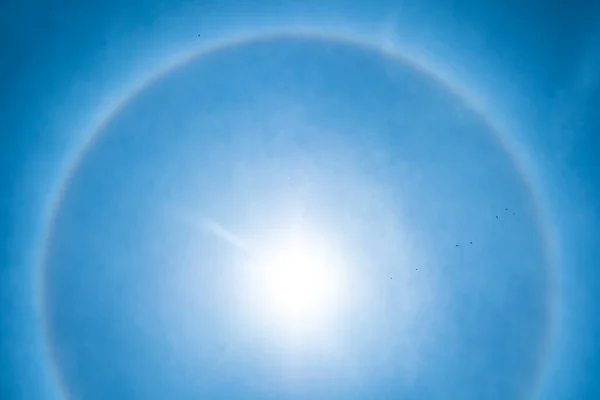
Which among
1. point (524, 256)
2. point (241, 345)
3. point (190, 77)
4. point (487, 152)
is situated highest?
point (190, 77)

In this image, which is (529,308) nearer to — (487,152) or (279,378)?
(487,152)

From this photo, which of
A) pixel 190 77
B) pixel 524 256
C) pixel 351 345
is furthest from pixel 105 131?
pixel 524 256

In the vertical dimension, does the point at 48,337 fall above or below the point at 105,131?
below

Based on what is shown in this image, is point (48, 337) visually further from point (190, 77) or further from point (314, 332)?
point (190, 77)

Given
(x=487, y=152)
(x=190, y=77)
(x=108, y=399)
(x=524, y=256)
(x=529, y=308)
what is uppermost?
(x=190, y=77)

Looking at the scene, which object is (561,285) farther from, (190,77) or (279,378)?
(190,77)

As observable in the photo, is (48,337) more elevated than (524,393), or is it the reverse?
(48,337)

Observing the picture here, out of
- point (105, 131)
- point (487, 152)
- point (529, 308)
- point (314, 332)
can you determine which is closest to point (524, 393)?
point (529, 308)

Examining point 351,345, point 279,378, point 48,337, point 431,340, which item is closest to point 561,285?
point 431,340
